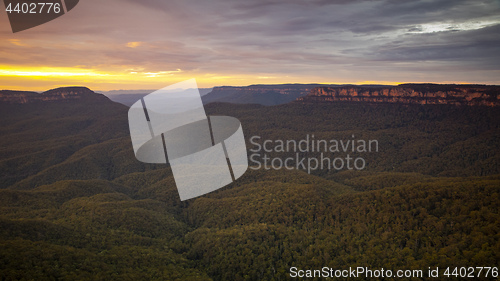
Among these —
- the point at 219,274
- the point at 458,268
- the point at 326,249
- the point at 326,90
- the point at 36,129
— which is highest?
the point at 326,90

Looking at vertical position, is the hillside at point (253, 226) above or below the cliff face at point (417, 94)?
below

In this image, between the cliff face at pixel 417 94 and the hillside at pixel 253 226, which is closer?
the hillside at pixel 253 226

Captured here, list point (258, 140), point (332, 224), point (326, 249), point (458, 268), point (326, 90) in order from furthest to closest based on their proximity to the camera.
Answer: point (326, 90)
point (258, 140)
point (332, 224)
point (326, 249)
point (458, 268)

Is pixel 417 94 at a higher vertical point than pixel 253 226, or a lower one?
higher

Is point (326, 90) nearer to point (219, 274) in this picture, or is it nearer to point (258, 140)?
point (258, 140)

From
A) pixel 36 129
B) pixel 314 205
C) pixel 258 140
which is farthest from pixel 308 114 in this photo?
pixel 36 129

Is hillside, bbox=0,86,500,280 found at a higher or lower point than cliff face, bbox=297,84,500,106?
Answer: lower

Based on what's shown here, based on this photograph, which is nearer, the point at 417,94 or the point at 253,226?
the point at 253,226

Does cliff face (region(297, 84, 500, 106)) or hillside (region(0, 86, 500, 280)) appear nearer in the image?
hillside (region(0, 86, 500, 280))
